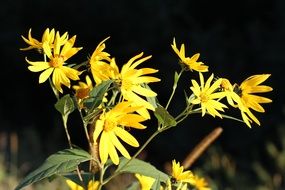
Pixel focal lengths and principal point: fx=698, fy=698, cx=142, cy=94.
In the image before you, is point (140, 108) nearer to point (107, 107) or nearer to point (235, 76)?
point (107, 107)

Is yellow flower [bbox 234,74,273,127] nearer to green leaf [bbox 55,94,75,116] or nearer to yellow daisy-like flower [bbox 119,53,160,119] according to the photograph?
yellow daisy-like flower [bbox 119,53,160,119]

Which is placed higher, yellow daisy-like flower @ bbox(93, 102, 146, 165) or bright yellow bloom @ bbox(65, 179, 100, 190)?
yellow daisy-like flower @ bbox(93, 102, 146, 165)

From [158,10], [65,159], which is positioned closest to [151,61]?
[158,10]

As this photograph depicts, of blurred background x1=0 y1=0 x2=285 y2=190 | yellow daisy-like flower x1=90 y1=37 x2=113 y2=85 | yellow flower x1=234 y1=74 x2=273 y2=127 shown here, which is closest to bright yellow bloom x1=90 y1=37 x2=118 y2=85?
yellow daisy-like flower x1=90 y1=37 x2=113 y2=85

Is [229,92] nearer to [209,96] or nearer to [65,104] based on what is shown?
Result: [209,96]

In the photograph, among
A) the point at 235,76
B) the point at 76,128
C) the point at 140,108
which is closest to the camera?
the point at 140,108
